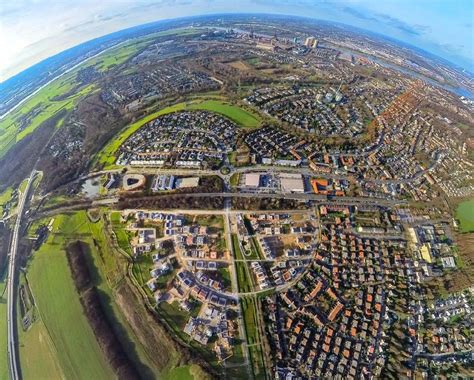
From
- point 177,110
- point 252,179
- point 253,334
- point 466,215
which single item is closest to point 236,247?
point 253,334

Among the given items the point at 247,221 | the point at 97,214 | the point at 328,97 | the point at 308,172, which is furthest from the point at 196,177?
the point at 328,97

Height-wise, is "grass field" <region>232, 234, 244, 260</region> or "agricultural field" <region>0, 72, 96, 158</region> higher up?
"agricultural field" <region>0, 72, 96, 158</region>

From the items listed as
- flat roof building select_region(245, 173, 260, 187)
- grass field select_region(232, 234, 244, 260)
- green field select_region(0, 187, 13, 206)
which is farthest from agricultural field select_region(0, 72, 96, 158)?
grass field select_region(232, 234, 244, 260)

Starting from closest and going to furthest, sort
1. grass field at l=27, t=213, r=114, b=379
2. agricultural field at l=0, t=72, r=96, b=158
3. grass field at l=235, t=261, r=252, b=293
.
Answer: grass field at l=27, t=213, r=114, b=379, grass field at l=235, t=261, r=252, b=293, agricultural field at l=0, t=72, r=96, b=158

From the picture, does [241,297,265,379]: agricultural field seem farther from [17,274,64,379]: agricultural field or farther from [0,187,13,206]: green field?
[0,187,13,206]: green field

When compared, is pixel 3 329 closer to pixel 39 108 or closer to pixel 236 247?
pixel 236 247

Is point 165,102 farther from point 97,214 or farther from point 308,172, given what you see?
point 308,172

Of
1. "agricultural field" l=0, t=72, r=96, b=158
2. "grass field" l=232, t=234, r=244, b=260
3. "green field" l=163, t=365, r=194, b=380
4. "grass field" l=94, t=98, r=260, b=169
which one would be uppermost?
"agricultural field" l=0, t=72, r=96, b=158
